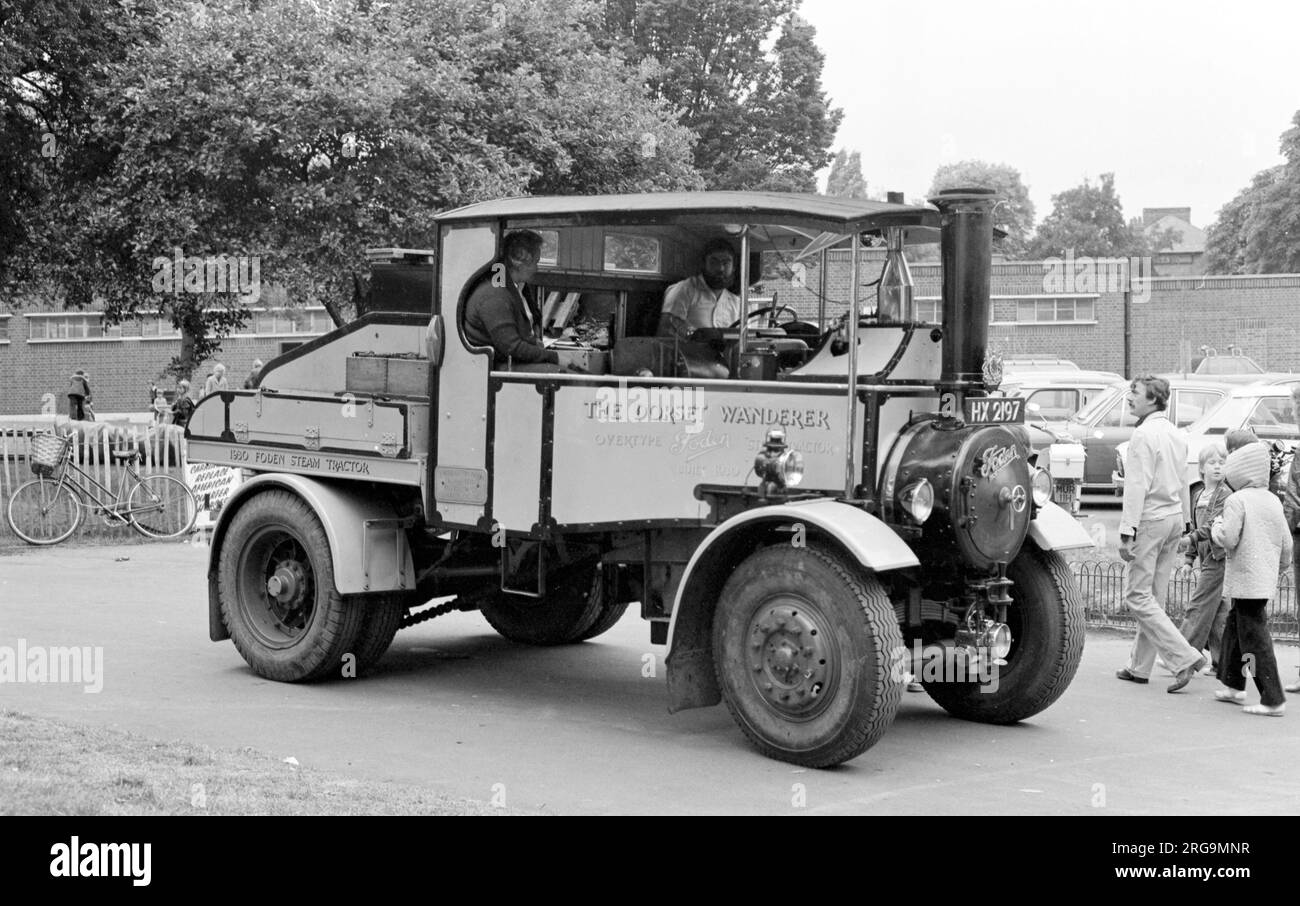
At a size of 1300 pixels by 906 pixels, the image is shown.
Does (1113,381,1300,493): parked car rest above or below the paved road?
above

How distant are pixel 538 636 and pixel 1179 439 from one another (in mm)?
4517

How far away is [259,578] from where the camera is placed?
1017cm

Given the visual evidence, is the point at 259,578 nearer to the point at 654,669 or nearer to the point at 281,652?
the point at 281,652

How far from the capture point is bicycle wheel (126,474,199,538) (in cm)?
1798

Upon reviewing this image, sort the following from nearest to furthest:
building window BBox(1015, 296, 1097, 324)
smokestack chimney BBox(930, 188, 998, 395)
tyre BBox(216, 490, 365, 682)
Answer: smokestack chimney BBox(930, 188, 998, 395) → tyre BBox(216, 490, 365, 682) → building window BBox(1015, 296, 1097, 324)

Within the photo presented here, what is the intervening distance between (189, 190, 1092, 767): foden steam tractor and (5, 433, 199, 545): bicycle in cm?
767

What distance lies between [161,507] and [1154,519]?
11.8 metres

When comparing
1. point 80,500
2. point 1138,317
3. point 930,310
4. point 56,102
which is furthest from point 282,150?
point 1138,317

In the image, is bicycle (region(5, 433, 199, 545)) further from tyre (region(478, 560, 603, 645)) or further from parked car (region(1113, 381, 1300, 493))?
parked car (region(1113, 381, 1300, 493))

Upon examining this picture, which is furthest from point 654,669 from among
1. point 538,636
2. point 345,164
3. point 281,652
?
point 345,164

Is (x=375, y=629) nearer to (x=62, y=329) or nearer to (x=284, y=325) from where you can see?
(x=284, y=325)

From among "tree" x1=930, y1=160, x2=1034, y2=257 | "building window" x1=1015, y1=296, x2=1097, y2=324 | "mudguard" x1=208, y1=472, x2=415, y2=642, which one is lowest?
"mudguard" x1=208, y1=472, x2=415, y2=642

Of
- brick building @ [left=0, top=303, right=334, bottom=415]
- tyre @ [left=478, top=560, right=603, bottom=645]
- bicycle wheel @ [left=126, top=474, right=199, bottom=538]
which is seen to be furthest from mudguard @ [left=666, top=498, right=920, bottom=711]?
brick building @ [left=0, top=303, right=334, bottom=415]

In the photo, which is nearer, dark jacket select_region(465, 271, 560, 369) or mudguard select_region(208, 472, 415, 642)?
dark jacket select_region(465, 271, 560, 369)
